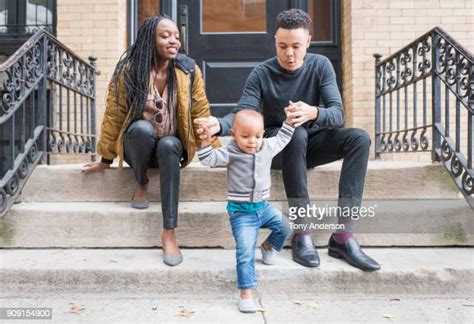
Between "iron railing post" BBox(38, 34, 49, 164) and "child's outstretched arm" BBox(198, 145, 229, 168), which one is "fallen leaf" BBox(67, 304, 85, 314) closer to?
"child's outstretched arm" BBox(198, 145, 229, 168)

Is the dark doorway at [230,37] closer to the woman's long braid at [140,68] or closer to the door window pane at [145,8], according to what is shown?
the door window pane at [145,8]

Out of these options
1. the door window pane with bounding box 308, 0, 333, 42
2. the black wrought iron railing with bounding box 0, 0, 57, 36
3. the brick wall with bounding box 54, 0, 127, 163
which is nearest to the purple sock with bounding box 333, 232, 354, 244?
the brick wall with bounding box 54, 0, 127, 163

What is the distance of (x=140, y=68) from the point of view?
10.1 ft

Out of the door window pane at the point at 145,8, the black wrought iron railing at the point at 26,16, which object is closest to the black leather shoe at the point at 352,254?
the door window pane at the point at 145,8

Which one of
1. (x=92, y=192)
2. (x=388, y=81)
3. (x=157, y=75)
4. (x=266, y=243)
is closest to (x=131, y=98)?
(x=157, y=75)

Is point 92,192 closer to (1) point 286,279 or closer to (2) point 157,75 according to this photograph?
(2) point 157,75

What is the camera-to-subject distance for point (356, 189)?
2787 millimetres

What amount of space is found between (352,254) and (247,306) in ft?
2.26

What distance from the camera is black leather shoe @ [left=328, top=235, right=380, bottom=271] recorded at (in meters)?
2.64

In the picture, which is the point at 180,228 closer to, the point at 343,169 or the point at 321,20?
the point at 343,169

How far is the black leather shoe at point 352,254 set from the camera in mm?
2637

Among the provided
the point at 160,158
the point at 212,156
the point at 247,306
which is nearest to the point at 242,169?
→ the point at 212,156

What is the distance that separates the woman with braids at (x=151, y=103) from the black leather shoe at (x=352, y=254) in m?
0.98

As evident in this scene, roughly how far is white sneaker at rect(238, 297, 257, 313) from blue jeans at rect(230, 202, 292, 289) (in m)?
0.07
